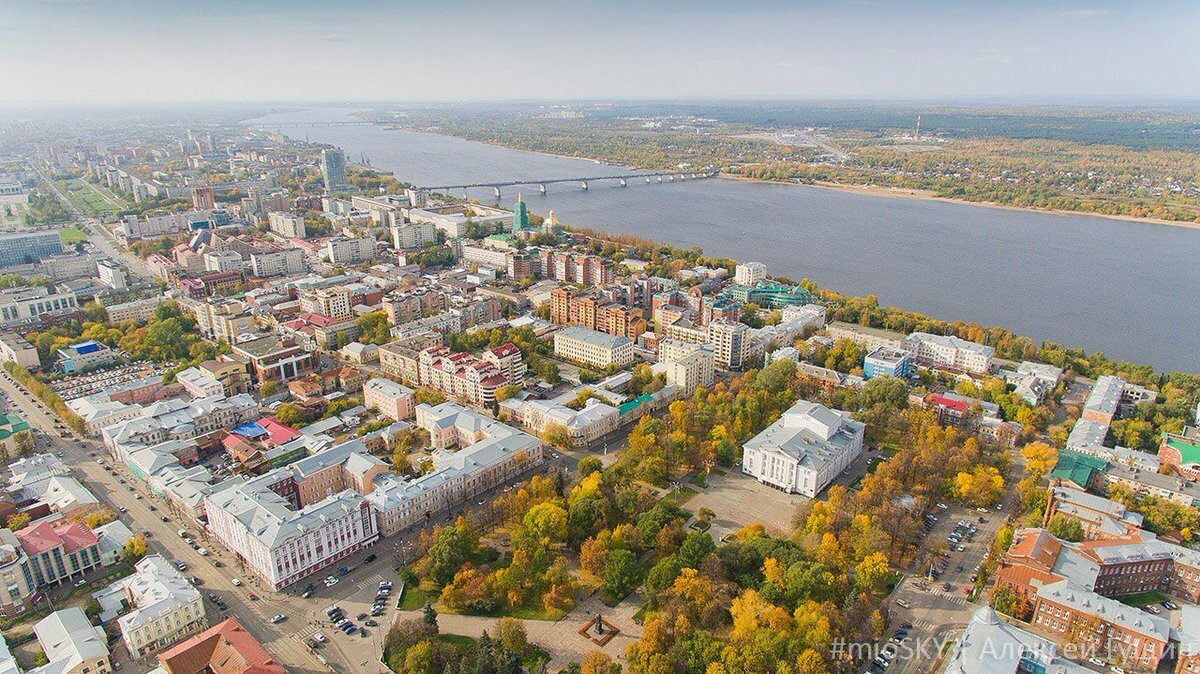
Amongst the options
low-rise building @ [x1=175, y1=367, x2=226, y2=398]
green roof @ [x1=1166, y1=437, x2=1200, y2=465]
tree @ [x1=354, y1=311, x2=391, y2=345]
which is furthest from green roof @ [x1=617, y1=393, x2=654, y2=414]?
green roof @ [x1=1166, y1=437, x2=1200, y2=465]

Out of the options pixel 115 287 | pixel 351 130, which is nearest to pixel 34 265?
pixel 115 287

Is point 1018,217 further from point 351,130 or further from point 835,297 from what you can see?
point 351,130

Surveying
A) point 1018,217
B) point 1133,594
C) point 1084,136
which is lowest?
point 1133,594

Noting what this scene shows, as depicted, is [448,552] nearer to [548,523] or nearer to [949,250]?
[548,523]

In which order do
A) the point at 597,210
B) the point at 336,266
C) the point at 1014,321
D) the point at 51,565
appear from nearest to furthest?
the point at 51,565, the point at 1014,321, the point at 336,266, the point at 597,210

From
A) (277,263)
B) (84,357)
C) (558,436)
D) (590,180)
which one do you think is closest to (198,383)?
(84,357)

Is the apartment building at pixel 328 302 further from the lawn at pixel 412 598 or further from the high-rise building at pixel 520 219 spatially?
the lawn at pixel 412 598
